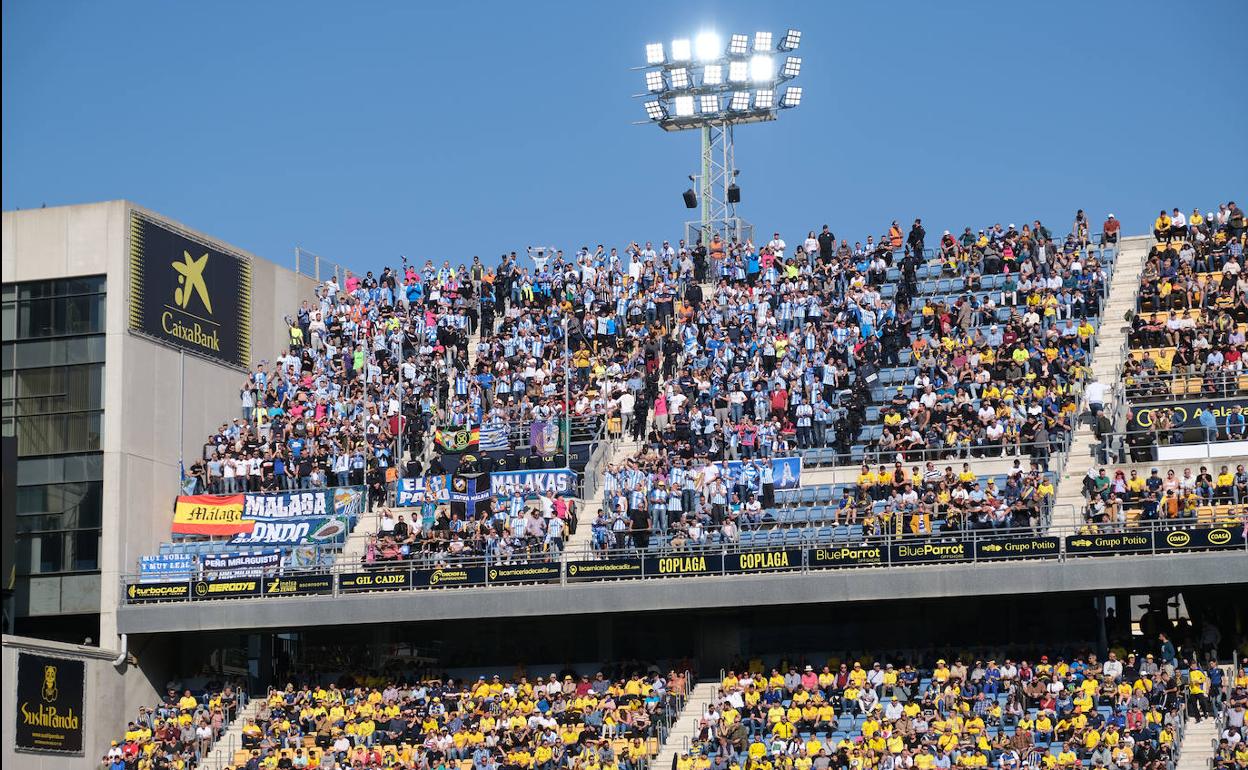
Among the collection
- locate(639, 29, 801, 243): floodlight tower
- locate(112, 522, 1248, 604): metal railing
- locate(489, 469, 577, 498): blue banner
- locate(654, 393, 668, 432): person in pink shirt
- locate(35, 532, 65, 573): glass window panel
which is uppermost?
locate(639, 29, 801, 243): floodlight tower

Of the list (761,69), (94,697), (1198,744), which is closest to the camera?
(1198,744)

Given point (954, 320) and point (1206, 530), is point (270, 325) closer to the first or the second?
point (954, 320)

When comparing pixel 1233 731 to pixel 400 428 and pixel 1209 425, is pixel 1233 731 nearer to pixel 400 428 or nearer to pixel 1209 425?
pixel 1209 425

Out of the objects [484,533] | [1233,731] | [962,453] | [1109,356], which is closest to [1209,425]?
[1109,356]

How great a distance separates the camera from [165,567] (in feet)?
137

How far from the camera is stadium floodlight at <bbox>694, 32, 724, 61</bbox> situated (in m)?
58.5

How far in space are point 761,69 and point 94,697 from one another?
98.3 ft

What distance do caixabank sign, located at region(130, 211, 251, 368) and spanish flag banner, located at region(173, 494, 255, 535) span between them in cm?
441

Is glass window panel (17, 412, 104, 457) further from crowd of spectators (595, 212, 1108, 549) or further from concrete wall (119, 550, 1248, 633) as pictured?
crowd of spectators (595, 212, 1108, 549)

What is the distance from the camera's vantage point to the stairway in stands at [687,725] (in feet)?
116

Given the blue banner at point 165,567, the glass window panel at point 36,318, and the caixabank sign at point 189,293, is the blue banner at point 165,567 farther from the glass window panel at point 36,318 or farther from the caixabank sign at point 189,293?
the glass window panel at point 36,318

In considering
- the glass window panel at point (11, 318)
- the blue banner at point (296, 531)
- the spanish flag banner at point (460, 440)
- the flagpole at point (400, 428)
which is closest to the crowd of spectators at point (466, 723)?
the blue banner at point (296, 531)

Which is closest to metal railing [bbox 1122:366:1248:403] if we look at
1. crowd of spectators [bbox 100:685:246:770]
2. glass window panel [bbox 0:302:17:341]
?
crowd of spectators [bbox 100:685:246:770]

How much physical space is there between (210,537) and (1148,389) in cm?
2242
